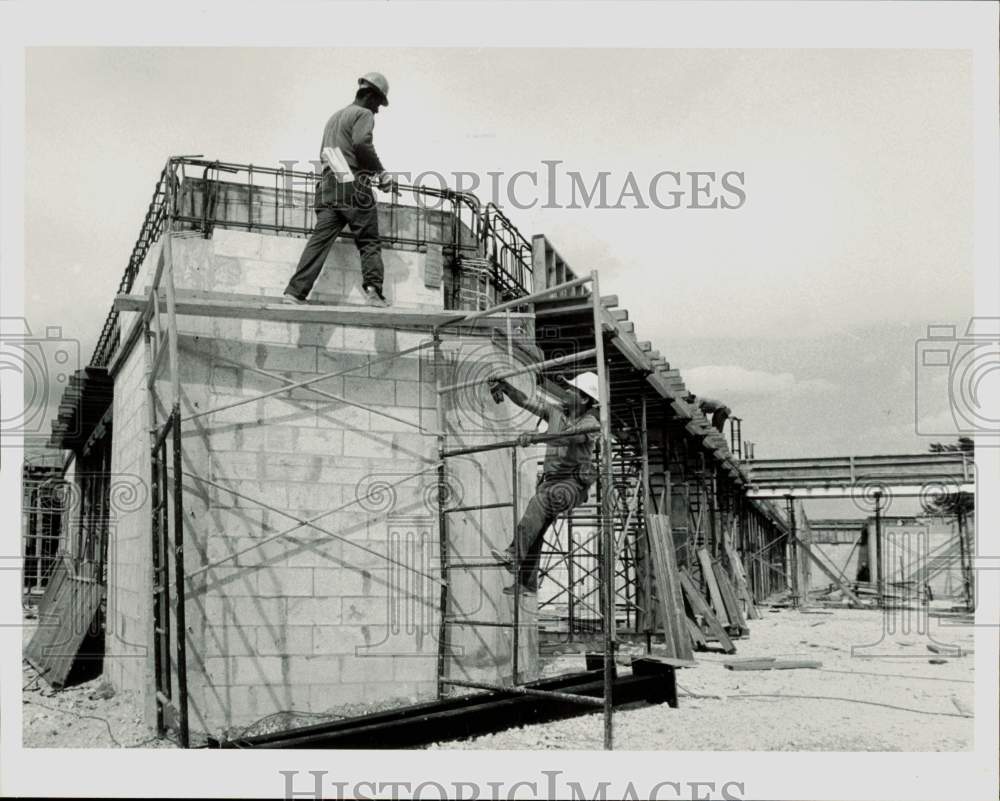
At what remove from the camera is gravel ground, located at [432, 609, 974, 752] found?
8570 mm

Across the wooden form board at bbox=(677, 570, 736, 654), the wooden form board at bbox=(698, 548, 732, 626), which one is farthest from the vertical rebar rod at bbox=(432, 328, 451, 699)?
the wooden form board at bbox=(698, 548, 732, 626)

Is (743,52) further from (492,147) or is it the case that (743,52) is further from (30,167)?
(30,167)

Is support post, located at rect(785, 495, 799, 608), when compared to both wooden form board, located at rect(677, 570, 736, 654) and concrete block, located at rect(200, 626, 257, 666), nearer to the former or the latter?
wooden form board, located at rect(677, 570, 736, 654)

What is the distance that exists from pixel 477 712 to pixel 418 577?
201 cm

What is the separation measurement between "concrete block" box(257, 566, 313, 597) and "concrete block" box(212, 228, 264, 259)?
3.15m

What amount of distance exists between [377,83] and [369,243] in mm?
1546

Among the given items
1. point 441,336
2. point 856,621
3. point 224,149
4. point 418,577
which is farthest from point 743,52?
point 856,621

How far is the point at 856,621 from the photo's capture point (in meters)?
22.2

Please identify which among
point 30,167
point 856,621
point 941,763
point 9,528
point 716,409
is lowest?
point 856,621

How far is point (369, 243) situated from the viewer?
9.54m

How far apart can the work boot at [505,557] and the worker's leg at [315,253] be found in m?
3.54

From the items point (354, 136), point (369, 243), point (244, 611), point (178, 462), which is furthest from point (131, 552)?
point (354, 136)

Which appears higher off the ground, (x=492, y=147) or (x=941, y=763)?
(x=492, y=147)

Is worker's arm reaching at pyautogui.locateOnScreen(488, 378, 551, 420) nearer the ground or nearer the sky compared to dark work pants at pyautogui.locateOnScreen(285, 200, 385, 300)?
nearer the ground
